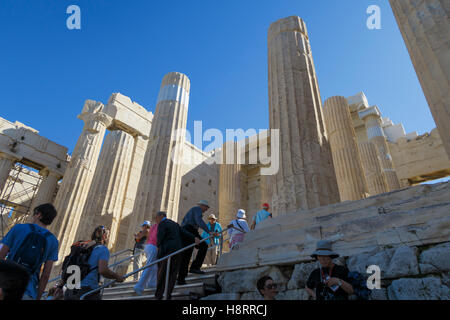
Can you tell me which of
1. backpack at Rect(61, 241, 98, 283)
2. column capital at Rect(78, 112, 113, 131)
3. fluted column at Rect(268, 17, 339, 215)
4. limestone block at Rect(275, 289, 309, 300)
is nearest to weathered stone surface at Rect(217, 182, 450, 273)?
limestone block at Rect(275, 289, 309, 300)

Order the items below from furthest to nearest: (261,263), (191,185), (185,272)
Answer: (191,185)
(185,272)
(261,263)

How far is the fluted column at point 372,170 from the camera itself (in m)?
14.4

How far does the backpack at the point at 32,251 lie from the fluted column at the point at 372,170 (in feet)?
45.5

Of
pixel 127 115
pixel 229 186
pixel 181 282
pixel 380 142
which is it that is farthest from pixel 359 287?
pixel 127 115

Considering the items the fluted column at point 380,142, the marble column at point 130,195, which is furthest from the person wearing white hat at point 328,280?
the fluted column at point 380,142

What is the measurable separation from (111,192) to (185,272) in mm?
11605

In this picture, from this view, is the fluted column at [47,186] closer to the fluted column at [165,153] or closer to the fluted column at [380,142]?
the fluted column at [165,153]

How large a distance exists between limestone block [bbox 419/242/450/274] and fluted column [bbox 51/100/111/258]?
45.2 feet

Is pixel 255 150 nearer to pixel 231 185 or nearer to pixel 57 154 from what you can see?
pixel 231 185

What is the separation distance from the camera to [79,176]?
16.2m

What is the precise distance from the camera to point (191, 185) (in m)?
19.3

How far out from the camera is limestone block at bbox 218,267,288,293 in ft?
15.2

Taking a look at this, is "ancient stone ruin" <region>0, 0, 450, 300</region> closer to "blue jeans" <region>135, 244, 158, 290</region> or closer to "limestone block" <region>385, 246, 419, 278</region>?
"limestone block" <region>385, 246, 419, 278</region>

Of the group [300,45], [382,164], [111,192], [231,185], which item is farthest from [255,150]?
[300,45]
